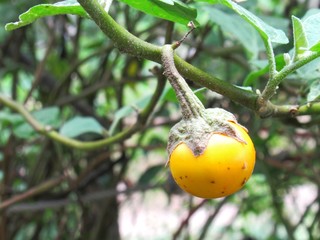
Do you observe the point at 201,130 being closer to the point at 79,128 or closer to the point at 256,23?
the point at 256,23

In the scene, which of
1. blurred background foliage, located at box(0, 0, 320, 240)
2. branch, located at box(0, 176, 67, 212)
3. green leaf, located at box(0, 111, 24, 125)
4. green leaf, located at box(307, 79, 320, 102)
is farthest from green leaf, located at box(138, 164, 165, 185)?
green leaf, located at box(307, 79, 320, 102)

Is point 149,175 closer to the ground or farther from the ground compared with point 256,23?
closer to the ground

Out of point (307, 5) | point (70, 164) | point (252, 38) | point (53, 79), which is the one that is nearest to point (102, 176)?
point (70, 164)

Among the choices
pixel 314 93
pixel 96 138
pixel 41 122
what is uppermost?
pixel 314 93

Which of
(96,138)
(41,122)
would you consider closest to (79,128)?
(41,122)

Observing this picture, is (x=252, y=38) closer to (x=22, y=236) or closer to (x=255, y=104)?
(x=255, y=104)

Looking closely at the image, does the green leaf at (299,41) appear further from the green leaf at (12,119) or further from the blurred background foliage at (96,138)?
the green leaf at (12,119)

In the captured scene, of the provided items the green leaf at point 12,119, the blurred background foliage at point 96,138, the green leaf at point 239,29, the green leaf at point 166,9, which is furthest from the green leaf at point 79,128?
the green leaf at point 166,9

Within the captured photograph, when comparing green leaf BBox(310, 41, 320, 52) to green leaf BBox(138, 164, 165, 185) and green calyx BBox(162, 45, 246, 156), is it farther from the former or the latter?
green leaf BBox(138, 164, 165, 185)
